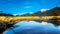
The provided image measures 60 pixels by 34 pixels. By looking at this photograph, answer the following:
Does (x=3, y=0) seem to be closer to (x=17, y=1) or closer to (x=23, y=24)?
(x=17, y=1)

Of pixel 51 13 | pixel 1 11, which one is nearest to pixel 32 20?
pixel 51 13

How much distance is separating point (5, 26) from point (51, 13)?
71 cm

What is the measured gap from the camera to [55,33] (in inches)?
99.3

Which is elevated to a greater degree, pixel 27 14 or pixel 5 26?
pixel 27 14

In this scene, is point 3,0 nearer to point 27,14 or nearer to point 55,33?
point 27,14

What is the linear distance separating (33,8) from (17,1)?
26 cm

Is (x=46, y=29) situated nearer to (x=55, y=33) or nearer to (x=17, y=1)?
(x=55, y=33)

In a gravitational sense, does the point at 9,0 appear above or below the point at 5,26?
above

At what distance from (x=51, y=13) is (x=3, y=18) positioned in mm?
719

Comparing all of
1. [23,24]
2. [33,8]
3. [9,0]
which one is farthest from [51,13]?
[9,0]

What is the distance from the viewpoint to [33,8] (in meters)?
2.55

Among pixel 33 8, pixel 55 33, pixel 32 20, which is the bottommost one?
pixel 55 33

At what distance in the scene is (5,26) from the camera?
99.5 inches

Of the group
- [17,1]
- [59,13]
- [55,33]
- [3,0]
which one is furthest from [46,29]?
[3,0]
